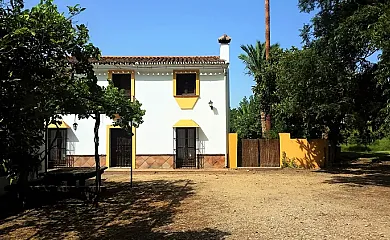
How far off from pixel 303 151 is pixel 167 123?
7.19 m

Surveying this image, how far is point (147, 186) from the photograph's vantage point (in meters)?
14.7

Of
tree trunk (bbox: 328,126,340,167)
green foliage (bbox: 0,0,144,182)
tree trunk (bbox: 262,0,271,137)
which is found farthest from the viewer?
tree trunk (bbox: 262,0,271,137)

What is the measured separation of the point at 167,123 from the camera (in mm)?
22047

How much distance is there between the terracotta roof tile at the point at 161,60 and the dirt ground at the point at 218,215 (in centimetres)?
927

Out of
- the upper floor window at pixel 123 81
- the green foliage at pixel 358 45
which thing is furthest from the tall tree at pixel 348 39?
the upper floor window at pixel 123 81

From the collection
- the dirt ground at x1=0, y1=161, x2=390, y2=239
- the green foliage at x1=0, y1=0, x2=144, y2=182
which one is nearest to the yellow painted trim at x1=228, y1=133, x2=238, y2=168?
the dirt ground at x1=0, y1=161, x2=390, y2=239

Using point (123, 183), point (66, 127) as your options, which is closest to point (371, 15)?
point (123, 183)

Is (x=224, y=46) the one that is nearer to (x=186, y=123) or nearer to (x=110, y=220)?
(x=186, y=123)

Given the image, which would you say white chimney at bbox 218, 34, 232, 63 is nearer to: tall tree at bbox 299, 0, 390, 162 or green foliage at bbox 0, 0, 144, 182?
tall tree at bbox 299, 0, 390, 162

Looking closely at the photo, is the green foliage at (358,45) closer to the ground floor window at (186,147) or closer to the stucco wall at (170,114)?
the stucco wall at (170,114)

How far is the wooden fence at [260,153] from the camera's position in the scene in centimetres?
2203

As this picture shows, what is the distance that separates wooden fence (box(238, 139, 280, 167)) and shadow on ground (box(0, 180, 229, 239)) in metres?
9.90

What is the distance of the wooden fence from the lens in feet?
72.3

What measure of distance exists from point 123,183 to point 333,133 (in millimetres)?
14104
